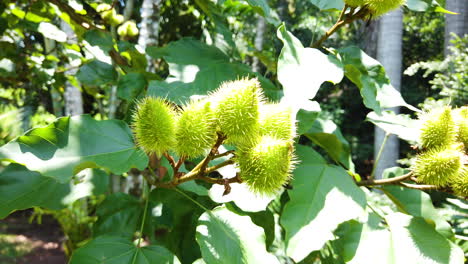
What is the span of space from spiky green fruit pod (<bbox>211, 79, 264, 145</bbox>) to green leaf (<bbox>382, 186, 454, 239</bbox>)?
744mm

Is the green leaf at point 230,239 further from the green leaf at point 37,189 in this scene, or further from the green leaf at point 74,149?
the green leaf at point 37,189

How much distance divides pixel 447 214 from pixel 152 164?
92.2 inches

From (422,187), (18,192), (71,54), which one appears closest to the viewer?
(18,192)

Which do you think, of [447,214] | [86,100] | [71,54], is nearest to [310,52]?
[71,54]

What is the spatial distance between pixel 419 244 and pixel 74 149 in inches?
39.9

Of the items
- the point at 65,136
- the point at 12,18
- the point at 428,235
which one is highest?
the point at 12,18

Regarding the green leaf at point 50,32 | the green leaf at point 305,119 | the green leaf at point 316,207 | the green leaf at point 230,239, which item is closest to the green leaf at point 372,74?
the green leaf at point 305,119

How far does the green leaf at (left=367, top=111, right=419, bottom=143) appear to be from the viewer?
1.27 metres

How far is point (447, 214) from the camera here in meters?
2.67

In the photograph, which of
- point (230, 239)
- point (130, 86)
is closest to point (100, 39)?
point (130, 86)

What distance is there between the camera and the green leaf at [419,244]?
104 centimetres

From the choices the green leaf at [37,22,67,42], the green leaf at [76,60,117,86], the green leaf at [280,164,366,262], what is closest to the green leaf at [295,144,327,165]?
the green leaf at [280,164,366,262]

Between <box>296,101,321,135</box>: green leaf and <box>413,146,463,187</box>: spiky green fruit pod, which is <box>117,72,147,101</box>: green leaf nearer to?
<box>296,101,321,135</box>: green leaf

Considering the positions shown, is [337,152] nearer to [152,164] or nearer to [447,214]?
[152,164]
